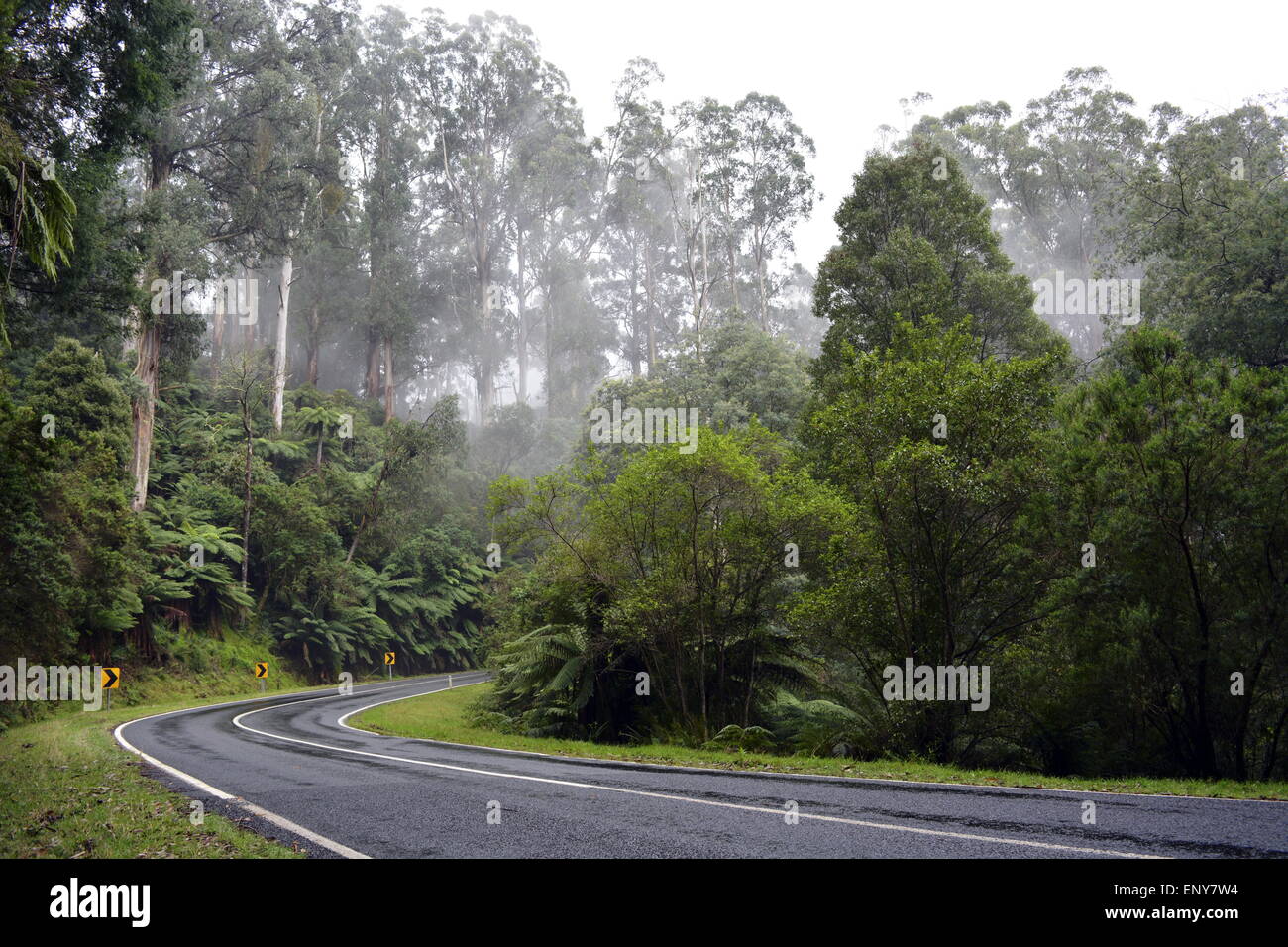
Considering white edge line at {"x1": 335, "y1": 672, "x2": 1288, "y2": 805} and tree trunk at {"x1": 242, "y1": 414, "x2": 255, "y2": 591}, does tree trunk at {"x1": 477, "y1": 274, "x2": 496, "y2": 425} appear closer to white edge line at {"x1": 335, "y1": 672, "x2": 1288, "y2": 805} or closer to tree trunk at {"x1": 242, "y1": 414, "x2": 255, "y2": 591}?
tree trunk at {"x1": 242, "y1": 414, "x2": 255, "y2": 591}

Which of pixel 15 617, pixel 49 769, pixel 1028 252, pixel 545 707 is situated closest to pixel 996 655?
pixel 545 707

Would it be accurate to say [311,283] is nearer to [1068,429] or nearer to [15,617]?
[15,617]

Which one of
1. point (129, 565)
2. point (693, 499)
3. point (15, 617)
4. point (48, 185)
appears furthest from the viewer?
point (129, 565)

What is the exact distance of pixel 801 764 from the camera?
429 inches

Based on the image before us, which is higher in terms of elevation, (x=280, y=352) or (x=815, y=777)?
(x=280, y=352)

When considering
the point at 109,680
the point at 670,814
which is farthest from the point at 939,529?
the point at 109,680

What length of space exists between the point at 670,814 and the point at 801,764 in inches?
186

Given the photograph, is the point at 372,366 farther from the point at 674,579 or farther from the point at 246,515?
the point at 674,579

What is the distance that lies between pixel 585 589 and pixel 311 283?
44512 mm

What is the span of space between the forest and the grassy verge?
16.6 ft

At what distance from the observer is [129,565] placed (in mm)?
24047

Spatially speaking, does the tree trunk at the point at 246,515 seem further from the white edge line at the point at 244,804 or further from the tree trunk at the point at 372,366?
the tree trunk at the point at 372,366

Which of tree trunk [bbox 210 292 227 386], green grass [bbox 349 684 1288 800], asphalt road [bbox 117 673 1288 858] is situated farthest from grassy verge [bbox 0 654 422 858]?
tree trunk [bbox 210 292 227 386]

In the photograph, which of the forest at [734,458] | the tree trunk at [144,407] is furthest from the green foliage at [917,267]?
the tree trunk at [144,407]
